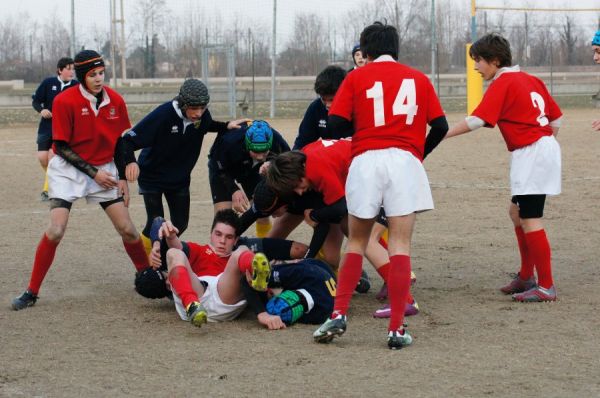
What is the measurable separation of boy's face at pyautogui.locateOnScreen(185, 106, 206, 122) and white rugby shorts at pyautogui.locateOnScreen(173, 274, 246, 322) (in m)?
1.52

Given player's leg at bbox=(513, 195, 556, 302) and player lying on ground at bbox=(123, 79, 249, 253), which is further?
player lying on ground at bbox=(123, 79, 249, 253)

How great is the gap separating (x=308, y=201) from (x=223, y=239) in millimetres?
640

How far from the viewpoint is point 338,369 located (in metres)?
4.95

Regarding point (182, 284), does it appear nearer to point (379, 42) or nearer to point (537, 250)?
point (379, 42)

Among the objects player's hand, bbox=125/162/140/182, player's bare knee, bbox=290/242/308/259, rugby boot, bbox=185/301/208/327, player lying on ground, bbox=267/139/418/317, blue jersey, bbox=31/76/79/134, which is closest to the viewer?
rugby boot, bbox=185/301/208/327

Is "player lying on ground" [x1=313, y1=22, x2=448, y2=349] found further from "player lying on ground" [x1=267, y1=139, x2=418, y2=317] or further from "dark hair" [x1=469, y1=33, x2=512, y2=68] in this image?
"dark hair" [x1=469, y1=33, x2=512, y2=68]

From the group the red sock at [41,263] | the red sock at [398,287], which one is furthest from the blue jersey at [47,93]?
the red sock at [398,287]

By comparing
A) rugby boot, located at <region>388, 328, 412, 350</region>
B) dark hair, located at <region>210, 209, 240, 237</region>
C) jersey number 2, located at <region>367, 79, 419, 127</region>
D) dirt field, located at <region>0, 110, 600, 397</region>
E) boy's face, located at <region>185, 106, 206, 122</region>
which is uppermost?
jersey number 2, located at <region>367, 79, 419, 127</region>

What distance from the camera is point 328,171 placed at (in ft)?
19.8

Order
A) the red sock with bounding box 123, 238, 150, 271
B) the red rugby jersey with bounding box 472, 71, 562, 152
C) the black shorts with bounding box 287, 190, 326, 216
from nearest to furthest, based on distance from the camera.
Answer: the black shorts with bounding box 287, 190, 326, 216
the red rugby jersey with bounding box 472, 71, 562, 152
the red sock with bounding box 123, 238, 150, 271

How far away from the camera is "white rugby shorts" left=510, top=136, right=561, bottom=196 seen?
6.53 metres

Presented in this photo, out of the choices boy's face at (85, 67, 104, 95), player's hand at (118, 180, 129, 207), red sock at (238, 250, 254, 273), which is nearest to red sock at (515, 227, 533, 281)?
red sock at (238, 250, 254, 273)

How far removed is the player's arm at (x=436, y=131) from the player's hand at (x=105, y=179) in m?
2.40

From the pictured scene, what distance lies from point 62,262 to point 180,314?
259cm
